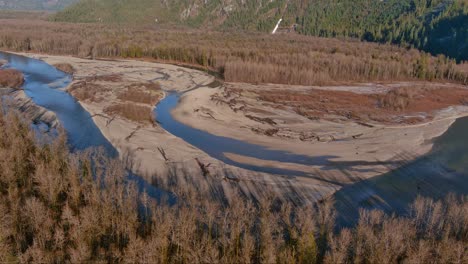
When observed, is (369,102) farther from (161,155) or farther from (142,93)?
(161,155)

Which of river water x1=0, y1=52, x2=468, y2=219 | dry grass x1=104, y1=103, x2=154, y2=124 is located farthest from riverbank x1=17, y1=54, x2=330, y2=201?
river water x1=0, y1=52, x2=468, y2=219

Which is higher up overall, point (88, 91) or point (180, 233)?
point (88, 91)

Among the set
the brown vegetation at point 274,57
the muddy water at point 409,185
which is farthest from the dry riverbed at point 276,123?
the brown vegetation at point 274,57

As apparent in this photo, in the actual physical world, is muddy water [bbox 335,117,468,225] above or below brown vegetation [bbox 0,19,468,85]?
below

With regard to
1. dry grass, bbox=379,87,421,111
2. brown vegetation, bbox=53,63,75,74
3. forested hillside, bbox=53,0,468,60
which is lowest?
brown vegetation, bbox=53,63,75,74

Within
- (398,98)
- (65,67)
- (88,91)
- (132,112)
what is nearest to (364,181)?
(398,98)

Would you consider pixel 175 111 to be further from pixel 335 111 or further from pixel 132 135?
pixel 335 111

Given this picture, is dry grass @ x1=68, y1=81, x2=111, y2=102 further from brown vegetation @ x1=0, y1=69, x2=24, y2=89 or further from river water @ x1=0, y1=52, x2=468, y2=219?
brown vegetation @ x1=0, y1=69, x2=24, y2=89

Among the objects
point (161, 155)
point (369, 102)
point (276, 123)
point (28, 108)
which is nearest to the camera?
point (161, 155)
